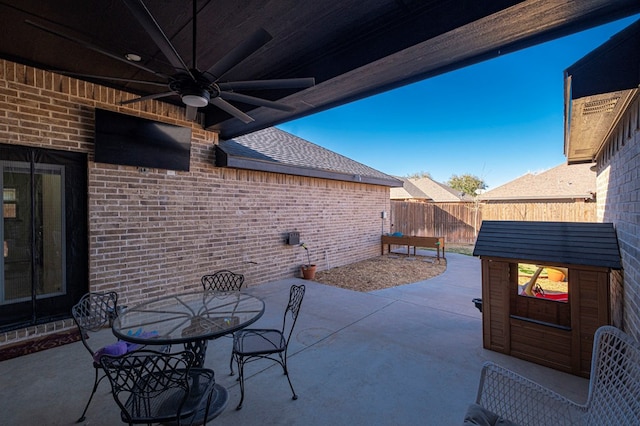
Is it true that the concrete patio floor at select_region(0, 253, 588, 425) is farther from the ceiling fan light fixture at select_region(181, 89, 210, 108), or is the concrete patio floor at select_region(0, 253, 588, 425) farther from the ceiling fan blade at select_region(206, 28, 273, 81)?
the ceiling fan blade at select_region(206, 28, 273, 81)

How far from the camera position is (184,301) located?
322cm

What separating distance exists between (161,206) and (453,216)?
542 inches

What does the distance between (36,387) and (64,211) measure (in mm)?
2318

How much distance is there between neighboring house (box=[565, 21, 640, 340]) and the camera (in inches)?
74.7

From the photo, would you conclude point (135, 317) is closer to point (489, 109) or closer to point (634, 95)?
point (634, 95)

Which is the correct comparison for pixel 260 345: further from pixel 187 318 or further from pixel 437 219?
pixel 437 219

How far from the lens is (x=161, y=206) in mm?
4836

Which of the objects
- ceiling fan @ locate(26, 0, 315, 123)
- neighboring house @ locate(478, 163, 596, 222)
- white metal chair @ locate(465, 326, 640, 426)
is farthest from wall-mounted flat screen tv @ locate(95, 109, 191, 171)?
neighboring house @ locate(478, 163, 596, 222)

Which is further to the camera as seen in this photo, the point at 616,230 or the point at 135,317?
the point at 616,230

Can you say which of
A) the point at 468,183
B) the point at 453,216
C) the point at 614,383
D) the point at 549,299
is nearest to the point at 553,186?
the point at 453,216

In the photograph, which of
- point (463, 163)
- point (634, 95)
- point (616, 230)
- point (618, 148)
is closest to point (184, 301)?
point (634, 95)

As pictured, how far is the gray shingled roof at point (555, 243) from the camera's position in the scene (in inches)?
115

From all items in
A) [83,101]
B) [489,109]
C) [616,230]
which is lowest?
[616,230]

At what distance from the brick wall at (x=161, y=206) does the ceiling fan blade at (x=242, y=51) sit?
292 centimetres
